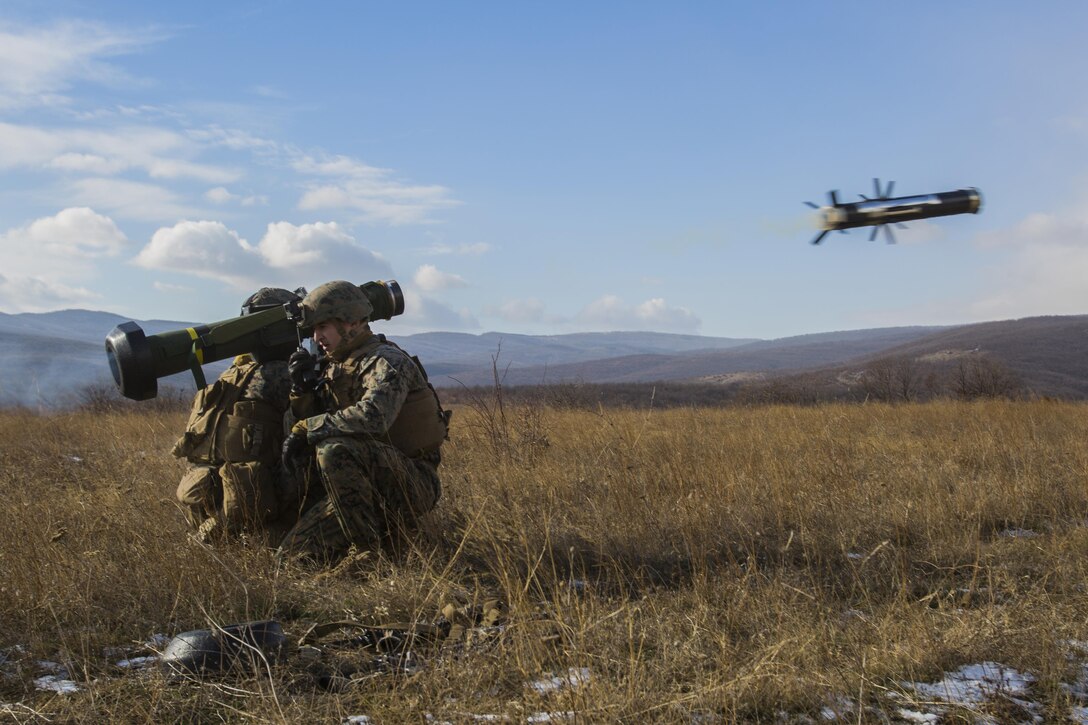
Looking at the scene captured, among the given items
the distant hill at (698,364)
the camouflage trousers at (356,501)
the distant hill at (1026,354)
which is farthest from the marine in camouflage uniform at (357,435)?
the distant hill at (698,364)

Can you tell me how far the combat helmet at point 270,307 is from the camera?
5.12 metres

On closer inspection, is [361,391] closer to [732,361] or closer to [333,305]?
[333,305]

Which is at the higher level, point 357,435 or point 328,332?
point 328,332

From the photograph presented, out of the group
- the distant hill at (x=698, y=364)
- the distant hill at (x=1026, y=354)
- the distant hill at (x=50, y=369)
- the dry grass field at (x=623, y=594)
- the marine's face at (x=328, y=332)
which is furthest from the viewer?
the distant hill at (x=698, y=364)

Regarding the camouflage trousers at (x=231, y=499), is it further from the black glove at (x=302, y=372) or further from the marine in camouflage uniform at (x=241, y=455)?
the black glove at (x=302, y=372)

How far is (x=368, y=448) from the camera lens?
480cm

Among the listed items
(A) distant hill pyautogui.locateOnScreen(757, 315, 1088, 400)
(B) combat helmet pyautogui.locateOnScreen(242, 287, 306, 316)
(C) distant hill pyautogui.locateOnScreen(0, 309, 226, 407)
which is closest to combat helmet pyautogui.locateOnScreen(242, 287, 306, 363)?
(B) combat helmet pyautogui.locateOnScreen(242, 287, 306, 316)

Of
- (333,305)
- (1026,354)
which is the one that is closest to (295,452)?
(333,305)

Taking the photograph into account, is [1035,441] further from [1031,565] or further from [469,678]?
[469,678]

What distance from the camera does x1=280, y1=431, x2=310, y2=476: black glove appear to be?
4953 mm

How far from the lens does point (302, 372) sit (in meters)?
4.92

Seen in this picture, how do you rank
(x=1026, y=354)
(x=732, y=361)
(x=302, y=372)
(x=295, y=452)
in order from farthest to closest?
1. (x=732, y=361)
2. (x=1026, y=354)
3. (x=295, y=452)
4. (x=302, y=372)

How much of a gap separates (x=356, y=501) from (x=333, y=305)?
1.17 m

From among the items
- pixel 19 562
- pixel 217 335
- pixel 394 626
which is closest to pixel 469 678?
pixel 394 626
